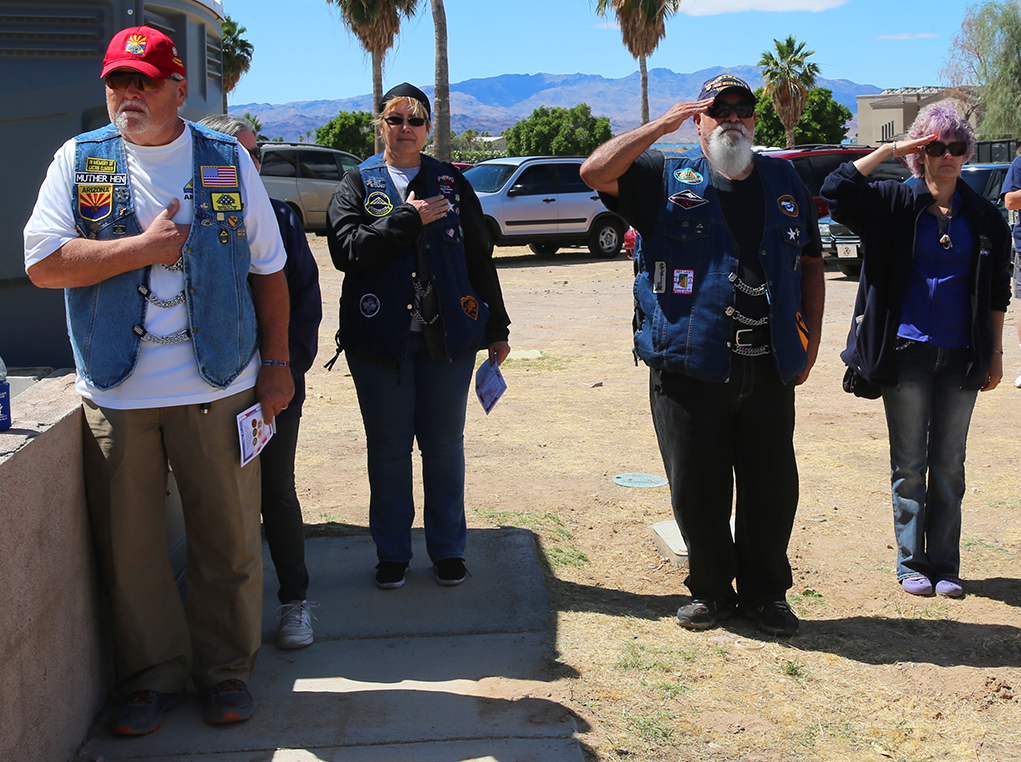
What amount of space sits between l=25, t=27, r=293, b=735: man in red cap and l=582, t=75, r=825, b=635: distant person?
4.47 ft

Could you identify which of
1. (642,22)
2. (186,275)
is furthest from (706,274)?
(642,22)

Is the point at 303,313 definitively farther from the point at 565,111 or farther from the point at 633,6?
the point at 565,111

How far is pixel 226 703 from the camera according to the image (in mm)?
3160

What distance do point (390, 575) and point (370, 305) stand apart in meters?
1.17

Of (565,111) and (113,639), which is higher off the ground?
(565,111)

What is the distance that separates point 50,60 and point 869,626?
3.97 metres

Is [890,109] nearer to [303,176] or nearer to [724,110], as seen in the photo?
[303,176]

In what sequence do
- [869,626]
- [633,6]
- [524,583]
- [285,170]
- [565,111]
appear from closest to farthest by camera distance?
[869,626], [524,583], [285,170], [633,6], [565,111]

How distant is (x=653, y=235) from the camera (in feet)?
12.3

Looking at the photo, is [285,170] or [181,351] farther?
[285,170]

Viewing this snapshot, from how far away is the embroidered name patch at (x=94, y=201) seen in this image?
2.91 m

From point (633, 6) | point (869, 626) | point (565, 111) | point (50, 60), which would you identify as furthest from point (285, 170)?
point (565, 111)

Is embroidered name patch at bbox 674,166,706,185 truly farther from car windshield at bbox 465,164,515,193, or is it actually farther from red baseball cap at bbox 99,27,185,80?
car windshield at bbox 465,164,515,193

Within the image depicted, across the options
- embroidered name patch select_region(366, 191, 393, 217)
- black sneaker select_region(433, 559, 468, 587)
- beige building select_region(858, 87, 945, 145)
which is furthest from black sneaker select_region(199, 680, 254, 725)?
beige building select_region(858, 87, 945, 145)
